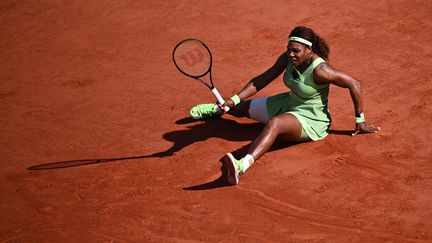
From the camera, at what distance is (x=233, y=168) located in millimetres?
5578

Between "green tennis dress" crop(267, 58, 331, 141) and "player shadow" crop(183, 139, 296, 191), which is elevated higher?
"green tennis dress" crop(267, 58, 331, 141)

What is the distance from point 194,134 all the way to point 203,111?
0.30m

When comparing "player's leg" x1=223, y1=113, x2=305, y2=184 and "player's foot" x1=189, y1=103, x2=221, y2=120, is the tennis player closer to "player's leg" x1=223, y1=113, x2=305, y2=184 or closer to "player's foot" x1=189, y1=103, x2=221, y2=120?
"player's leg" x1=223, y1=113, x2=305, y2=184

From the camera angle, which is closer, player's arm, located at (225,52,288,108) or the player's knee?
the player's knee

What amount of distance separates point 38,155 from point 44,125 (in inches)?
25.9

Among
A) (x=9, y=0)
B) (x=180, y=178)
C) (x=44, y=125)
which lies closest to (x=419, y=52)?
(x=180, y=178)

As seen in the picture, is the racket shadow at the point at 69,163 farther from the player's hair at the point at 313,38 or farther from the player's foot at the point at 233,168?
the player's hair at the point at 313,38

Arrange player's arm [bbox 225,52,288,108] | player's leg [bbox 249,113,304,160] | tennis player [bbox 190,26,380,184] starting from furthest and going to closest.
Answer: player's arm [bbox 225,52,288,108] → tennis player [bbox 190,26,380,184] → player's leg [bbox 249,113,304,160]

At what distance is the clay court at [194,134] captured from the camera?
17.7 ft

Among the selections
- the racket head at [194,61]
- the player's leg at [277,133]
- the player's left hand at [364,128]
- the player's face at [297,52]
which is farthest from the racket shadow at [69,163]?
the player's left hand at [364,128]

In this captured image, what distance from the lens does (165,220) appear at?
5.49m

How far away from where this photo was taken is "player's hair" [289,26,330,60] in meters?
5.98

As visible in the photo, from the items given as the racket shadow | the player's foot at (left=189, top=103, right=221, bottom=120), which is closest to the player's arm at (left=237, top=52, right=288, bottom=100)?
the player's foot at (left=189, top=103, right=221, bottom=120)

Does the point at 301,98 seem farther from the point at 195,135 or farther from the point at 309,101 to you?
the point at 195,135
